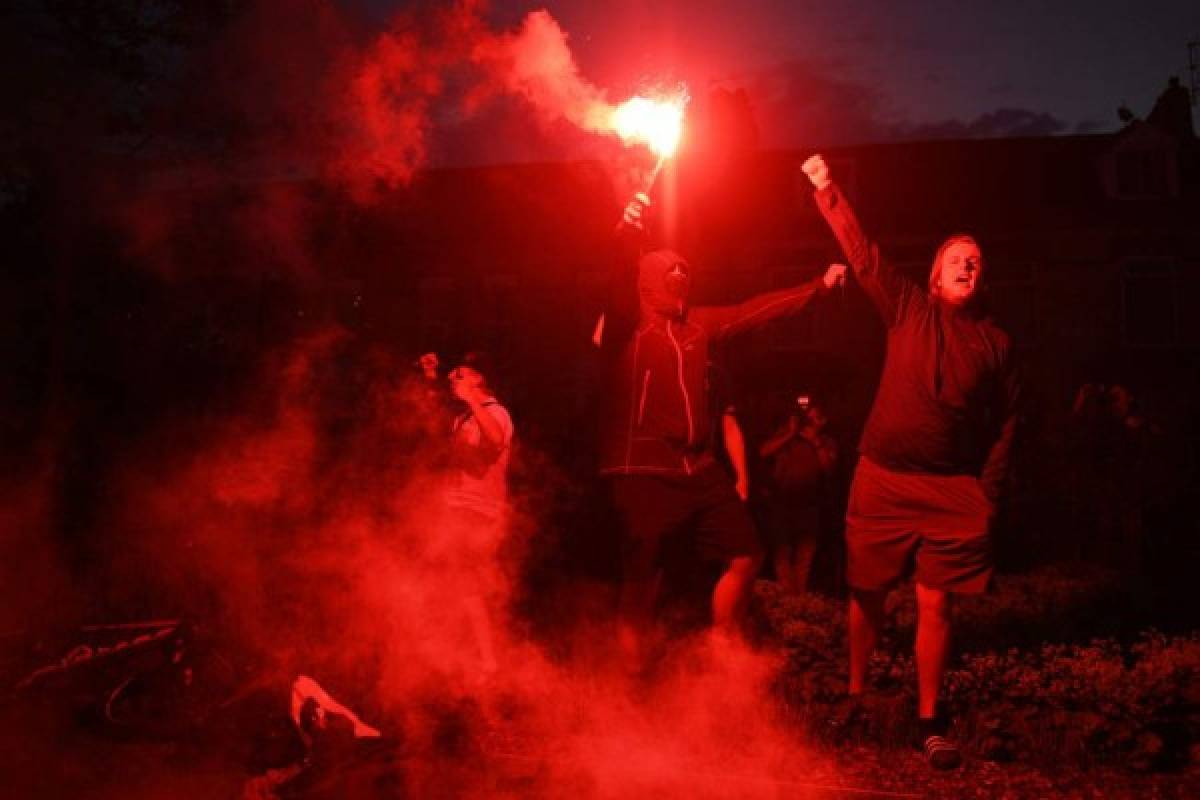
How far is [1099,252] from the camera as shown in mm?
23891

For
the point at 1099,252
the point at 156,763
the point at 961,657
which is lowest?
the point at 156,763

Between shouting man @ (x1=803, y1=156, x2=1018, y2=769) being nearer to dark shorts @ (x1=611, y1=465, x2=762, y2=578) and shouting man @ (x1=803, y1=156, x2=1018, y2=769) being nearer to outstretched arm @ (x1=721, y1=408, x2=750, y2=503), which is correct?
dark shorts @ (x1=611, y1=465, x2=762, y2=578)

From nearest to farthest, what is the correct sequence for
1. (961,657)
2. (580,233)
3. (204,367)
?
1. (961,657)
2. (204,367)
3. (580,233)

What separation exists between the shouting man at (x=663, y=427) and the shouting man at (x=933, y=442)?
439 millimetres

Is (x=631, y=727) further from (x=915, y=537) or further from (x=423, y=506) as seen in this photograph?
(x=423, y=506)

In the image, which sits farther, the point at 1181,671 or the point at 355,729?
the point at 1181,671

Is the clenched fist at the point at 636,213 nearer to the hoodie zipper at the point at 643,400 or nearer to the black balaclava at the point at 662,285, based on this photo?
the black balaclava at the point at 662,285

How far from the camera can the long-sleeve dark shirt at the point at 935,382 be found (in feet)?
Answer: 15.0

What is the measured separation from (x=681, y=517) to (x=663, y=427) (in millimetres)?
469

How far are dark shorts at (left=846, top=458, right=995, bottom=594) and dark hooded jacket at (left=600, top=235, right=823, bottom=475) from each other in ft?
2.83

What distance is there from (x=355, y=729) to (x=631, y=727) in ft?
4.64

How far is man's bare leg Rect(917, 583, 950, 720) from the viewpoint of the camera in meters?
4.61

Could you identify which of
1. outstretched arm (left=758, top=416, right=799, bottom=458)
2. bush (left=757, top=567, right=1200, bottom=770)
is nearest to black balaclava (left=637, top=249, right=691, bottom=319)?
bush (left=757, top=567, right=1200, bottom=770)

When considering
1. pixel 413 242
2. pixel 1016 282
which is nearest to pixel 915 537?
pixel 1016 282
